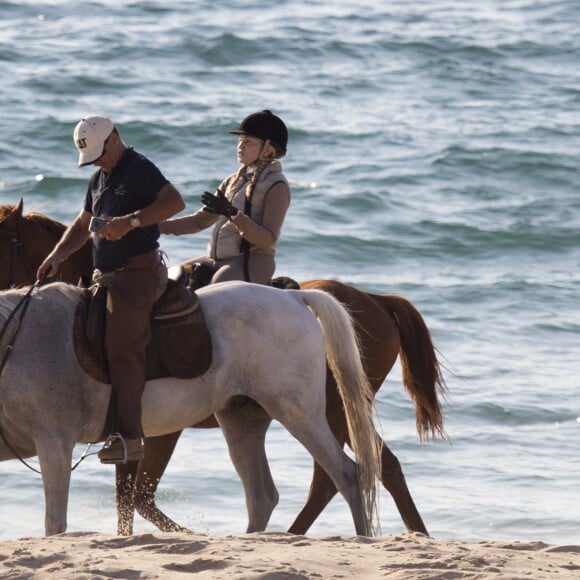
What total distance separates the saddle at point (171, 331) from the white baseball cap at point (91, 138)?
23.3 inches

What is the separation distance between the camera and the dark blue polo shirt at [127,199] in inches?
236

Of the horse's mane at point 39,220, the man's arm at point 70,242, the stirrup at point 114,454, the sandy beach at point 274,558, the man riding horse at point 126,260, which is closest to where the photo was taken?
the sandy beach at point 274,558

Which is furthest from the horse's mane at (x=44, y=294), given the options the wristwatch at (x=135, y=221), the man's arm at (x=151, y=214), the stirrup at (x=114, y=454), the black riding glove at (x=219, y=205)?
the black riding glove at (x=219, y=205)

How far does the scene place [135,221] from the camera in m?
5.82

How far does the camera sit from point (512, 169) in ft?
62.6

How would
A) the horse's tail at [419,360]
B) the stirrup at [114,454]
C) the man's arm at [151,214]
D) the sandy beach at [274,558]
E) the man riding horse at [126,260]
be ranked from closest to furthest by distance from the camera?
the sandy beach at [274,558] → the man's arm at [151,214] → the man riding horse at [126,260] → the stirrup at [114,454] → the horse's tail at [419,360]

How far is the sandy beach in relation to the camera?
489 centimetres

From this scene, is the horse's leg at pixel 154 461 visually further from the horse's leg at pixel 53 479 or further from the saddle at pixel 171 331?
the horse's leg at pixel 53 479

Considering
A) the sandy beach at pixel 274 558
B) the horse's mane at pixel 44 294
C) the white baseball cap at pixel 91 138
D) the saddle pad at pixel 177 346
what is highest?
the white baseball cap at pixel 91 138

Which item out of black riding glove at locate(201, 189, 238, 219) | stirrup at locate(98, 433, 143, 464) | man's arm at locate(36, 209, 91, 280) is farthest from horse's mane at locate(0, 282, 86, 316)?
black riding glove at locate(201, 189, 238, 219)

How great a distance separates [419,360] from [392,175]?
10815 millimetres

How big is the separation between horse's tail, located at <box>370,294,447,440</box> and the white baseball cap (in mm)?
2221

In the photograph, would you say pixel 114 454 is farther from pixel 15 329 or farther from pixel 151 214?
pixel 151 214

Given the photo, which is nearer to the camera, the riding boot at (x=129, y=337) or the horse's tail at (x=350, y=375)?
the riding boot at (x=129, y=337)
